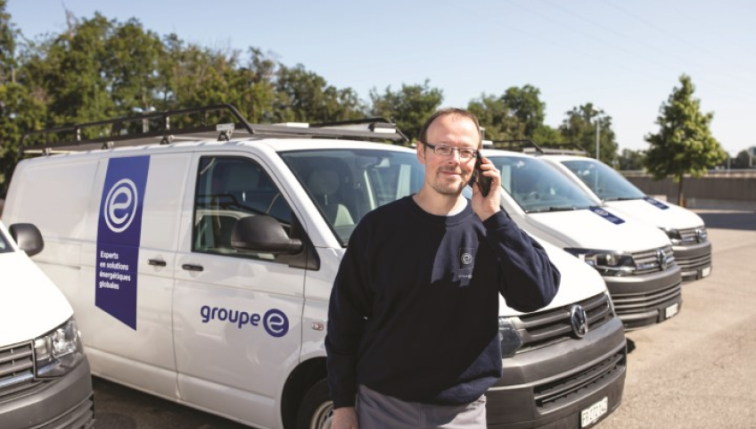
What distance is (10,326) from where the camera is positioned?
10.5 ft

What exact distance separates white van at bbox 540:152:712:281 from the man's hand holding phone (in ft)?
20.0

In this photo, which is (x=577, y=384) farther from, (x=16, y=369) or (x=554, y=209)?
(x=554, y=209)

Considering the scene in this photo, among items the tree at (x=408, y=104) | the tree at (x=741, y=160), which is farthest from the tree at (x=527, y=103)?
the tree at (x=741, y=160)

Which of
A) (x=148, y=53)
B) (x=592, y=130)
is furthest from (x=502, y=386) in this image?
(x=592, y=130)

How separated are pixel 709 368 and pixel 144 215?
4.85 m

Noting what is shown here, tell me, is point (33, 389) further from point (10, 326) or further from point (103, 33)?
point (103, 33)

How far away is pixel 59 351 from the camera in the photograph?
134 inches

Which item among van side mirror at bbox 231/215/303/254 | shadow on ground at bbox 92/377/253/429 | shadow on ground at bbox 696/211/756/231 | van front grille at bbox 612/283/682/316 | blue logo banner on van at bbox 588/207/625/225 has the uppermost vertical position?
van side mirror at bbox 231/215/303/254

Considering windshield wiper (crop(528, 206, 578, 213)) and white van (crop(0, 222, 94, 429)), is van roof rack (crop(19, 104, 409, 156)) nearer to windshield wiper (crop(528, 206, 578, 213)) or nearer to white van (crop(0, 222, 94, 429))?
white van (crop(0, 222, 94, 429))

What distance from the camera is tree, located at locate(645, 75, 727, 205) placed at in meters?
26.4

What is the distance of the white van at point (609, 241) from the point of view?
5.70m

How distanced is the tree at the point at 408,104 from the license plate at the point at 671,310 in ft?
119

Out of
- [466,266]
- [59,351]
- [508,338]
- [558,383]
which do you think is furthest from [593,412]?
[59,351]

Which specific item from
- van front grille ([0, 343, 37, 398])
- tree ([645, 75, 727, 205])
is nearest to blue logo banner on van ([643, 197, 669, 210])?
van front grille ([0, 343, 37, 398])
